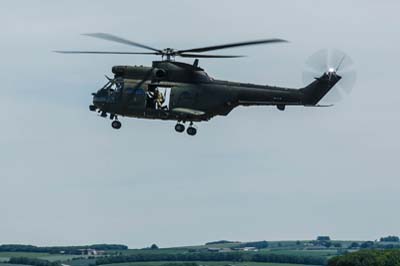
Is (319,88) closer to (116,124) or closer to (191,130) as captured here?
(191,130)

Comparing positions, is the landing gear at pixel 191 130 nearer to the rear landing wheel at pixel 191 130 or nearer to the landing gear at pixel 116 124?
the rear landing wheel at pixel 191 130

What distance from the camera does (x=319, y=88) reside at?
114m

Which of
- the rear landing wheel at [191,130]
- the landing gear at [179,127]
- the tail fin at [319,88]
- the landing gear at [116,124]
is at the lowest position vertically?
the rear landing wheel at [191,130]

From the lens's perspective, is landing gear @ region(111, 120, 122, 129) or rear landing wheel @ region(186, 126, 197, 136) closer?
rear landing wheel @ region(186, 126, 197, 136)

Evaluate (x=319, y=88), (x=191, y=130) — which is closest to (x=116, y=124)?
(x=191, y=130)

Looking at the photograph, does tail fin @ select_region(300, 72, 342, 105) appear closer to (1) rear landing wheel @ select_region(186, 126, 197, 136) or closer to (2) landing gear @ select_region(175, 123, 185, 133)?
(1) rear landing wheel @ select_region(186, 126, 197, 136)

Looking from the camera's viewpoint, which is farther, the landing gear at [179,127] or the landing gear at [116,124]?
the landing gear at [116,124]

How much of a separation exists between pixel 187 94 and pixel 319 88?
35.0ft

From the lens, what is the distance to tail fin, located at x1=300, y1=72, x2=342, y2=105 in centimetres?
11331

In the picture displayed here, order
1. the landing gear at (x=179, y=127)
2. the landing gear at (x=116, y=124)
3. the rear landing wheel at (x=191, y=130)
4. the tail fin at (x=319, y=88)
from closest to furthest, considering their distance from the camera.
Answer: the rear landing wheel at (x=191, y=130)
the landing gear at (x=179, y=127)
the tail fin at (x=319, y=88)
the landing gear at (x=116, y=124)

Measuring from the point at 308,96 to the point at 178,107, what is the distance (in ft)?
34.2

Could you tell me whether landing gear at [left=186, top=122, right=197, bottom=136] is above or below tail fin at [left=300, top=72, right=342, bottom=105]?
below

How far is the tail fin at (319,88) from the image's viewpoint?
372 ft

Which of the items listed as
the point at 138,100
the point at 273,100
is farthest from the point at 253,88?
the point at 138,100
